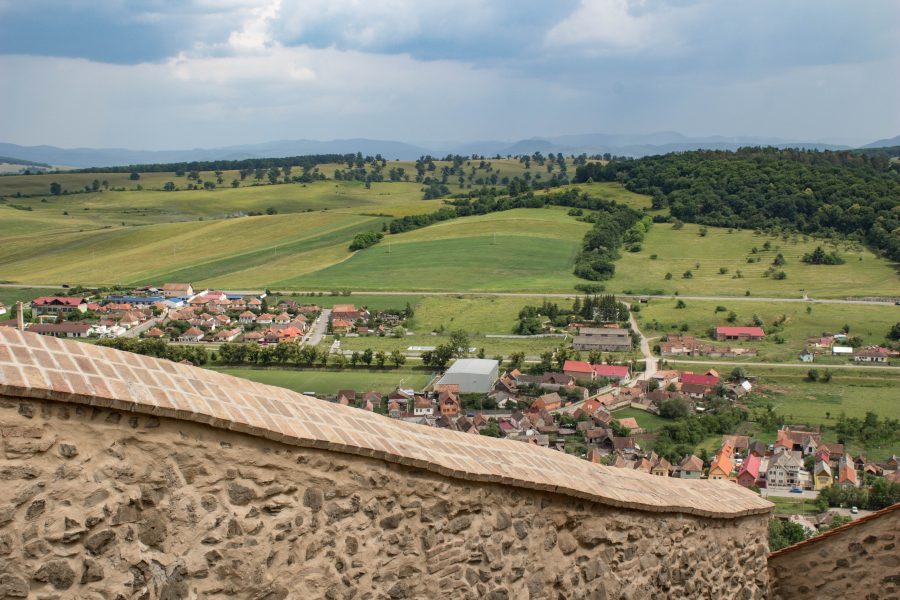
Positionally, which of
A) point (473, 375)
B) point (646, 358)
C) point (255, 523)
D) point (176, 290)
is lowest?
point (646, 358)

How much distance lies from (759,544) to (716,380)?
36702mm

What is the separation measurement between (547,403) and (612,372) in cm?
731

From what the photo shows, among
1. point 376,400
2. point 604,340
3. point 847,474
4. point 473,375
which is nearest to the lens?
point 847,474

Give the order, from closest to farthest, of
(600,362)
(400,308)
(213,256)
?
(600,362), (400,308), (213,256)

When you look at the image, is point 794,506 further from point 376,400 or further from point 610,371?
point 610,371

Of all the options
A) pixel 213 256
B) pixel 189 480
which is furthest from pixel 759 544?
pixel 213 256

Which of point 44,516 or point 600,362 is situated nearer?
point 44,516

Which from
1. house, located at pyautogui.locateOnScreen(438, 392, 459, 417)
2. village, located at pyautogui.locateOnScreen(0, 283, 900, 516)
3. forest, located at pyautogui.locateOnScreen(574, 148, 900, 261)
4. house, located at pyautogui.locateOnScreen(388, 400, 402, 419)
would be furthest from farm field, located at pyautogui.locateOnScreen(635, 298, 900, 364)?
forest, located at pyautogui.locateOnScreen(574, 148, 900, 261)

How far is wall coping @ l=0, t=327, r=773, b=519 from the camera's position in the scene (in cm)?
336

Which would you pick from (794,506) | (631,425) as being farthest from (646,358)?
(794,506)

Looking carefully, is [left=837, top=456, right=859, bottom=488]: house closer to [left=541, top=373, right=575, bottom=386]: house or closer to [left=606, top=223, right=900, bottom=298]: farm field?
[left=541, top=373, right=575, bottom=386]: house

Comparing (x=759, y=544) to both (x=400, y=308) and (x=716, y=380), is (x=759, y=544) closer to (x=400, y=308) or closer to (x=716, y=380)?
(x=716, y=380)

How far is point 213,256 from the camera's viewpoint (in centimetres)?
8138

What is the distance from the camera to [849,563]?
576 cm
